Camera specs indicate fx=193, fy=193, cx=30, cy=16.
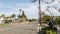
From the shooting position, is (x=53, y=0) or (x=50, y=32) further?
(x=53, y=0)

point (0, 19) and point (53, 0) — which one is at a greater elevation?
point (53, 0)

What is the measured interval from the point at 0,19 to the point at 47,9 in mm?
94696

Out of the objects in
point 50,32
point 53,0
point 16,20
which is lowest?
point 16,20

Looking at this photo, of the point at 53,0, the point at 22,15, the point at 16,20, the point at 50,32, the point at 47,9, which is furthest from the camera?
the point at 22,15

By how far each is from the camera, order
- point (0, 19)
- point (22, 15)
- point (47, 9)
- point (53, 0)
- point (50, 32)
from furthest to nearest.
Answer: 1. point (22, 15)
2. point (0, 19)
3. point (47, 9)
4. point (53, 0)
5. point (50, 32)

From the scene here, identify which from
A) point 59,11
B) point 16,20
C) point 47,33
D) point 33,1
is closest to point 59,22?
point 33,1

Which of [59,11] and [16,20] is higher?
[59,11]

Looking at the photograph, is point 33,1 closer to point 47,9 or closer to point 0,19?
point 47,9

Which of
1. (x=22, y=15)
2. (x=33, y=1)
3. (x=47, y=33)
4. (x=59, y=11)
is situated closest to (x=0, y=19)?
(x=22, y=15)

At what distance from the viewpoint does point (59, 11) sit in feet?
81.0

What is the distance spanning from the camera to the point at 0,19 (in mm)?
122625

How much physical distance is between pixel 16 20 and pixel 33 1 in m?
104

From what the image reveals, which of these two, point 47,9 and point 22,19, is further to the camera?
point 22,19

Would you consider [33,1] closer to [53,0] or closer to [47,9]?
[47,9]
